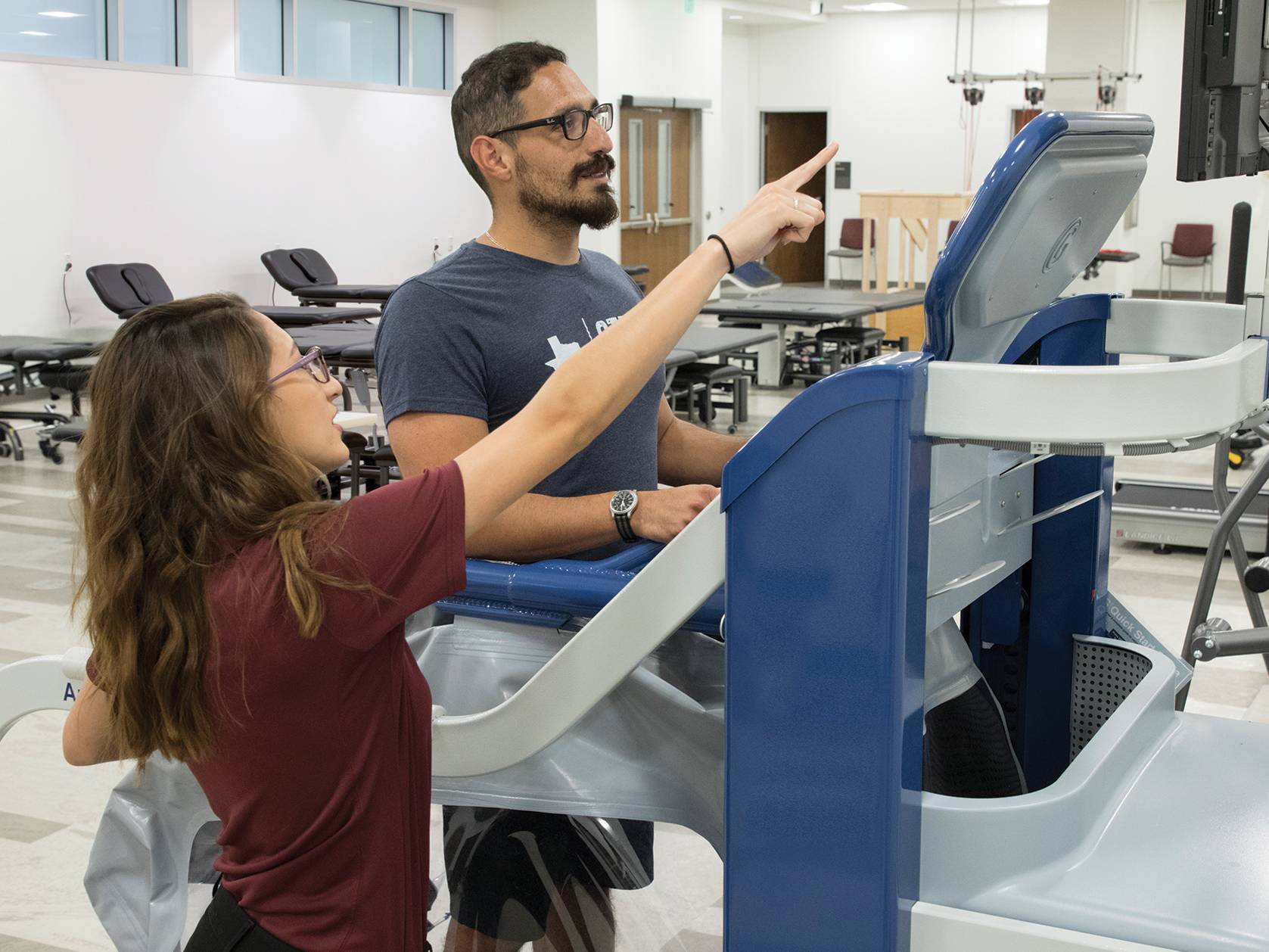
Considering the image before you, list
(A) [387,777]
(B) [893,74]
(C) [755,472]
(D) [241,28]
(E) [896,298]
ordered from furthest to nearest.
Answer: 1. (B) [893,74]
2. (D) [241,28]
3. (E) [896,298]
4. (A) [387,777]
5. (C) [755,472]

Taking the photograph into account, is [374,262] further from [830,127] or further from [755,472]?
[755,472]

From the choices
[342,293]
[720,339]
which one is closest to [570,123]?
[720,339]

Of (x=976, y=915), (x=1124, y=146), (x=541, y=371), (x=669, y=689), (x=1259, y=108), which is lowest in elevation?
(x=976, y=915)

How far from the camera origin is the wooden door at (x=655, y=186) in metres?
14.8

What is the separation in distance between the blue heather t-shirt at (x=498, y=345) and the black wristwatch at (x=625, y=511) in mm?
173

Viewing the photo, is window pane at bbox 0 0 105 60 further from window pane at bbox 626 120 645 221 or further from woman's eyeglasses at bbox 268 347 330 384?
woman's eyeglasses at bbox 268 347 330 384

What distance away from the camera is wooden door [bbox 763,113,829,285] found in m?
19.2

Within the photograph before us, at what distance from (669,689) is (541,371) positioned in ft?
1.73

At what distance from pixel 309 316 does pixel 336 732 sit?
833cm

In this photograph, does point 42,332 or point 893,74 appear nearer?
point 42,332

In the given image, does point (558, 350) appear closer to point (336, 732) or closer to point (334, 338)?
point (336, 732)

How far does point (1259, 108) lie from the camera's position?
187 cm

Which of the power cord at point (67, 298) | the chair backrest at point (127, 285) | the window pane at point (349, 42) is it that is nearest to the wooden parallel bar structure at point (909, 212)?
the window pane at point (349, 42)

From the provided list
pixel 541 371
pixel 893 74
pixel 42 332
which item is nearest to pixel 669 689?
pixel 541 371
